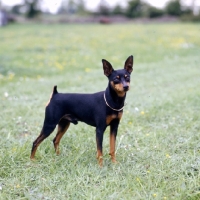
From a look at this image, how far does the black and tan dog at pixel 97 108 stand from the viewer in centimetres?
387

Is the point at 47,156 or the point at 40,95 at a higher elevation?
the point at 47,156

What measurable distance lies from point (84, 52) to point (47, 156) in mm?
10566

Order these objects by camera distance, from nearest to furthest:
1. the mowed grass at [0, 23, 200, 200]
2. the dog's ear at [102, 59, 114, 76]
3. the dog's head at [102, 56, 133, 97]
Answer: the mowed grass at [0, 23, 200, 200], the dog's head at [102, 56, 133, 97], the dog's ear at [102, 59, 114, 76]

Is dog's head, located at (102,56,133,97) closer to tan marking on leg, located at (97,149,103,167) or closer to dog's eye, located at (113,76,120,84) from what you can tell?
dog's eye, located at (113,76,120,84)

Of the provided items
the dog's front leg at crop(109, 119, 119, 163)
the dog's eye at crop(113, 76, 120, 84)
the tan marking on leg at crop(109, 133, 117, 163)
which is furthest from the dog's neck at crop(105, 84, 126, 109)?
the tan marking on leg at crop(109, 133, 117, 163)

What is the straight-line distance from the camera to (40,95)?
7.62 m

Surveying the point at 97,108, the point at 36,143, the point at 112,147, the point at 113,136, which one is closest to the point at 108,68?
the point at 97,108

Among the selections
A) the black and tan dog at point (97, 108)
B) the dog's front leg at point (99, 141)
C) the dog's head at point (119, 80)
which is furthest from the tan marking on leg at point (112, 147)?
the dog's head at point (119, 80)

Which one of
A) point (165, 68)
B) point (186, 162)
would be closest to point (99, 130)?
point (186, 162)

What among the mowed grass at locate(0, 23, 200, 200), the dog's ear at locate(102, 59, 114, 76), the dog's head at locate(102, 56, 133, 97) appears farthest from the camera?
the dog's ear at locate(102, 59, 114, 76)

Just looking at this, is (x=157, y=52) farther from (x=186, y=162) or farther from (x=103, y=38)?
(x=186, y=162)

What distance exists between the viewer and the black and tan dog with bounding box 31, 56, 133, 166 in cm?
387

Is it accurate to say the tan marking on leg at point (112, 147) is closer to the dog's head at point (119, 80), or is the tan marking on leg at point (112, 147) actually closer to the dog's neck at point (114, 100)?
the dog's neck at point (114, 100)

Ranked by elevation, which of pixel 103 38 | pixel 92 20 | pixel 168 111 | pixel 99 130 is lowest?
pixel 92 20
